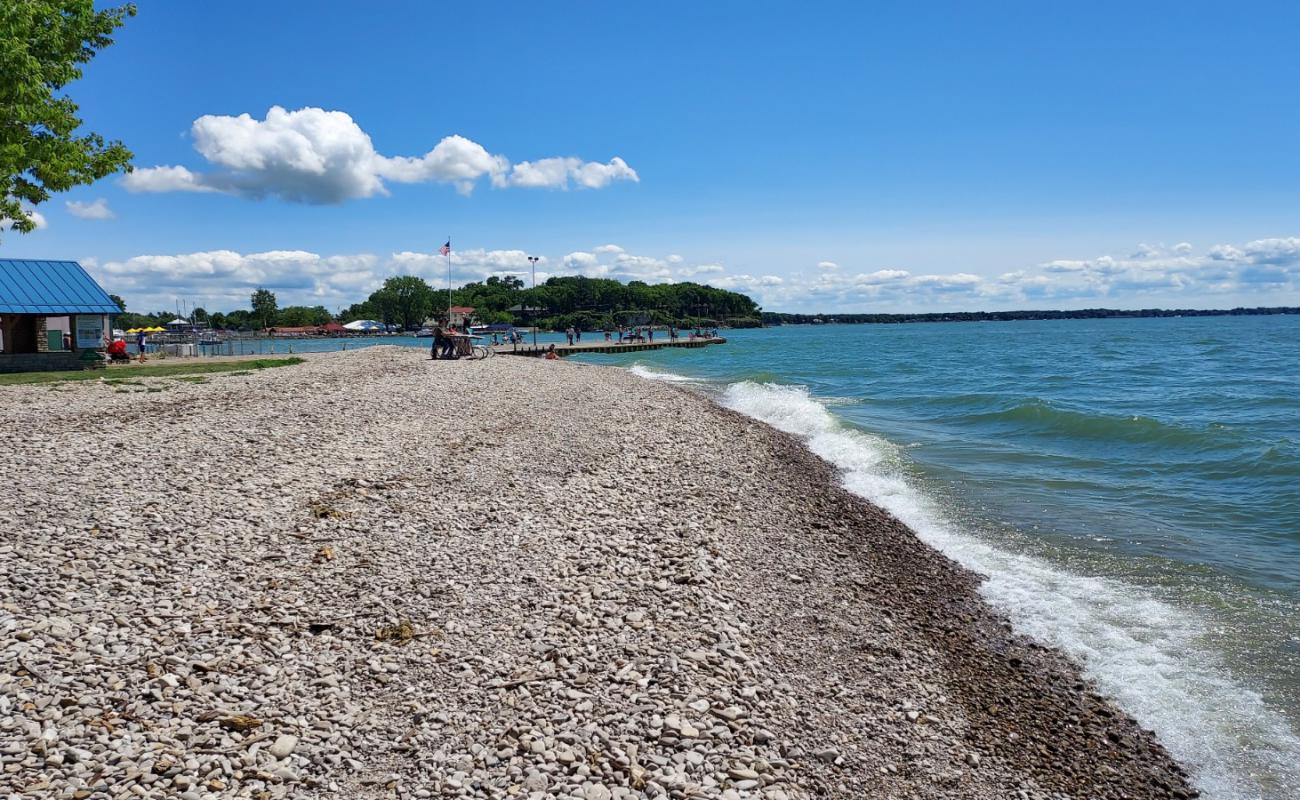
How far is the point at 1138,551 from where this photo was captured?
1082cm

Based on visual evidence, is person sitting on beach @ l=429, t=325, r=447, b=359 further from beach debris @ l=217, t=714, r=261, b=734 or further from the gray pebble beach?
beach debris @ l=217, t=714, r=261, b=734

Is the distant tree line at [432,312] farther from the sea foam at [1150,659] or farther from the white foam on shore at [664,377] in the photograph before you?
the sea foam at [1150,659]

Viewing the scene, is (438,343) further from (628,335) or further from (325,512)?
(628,335)

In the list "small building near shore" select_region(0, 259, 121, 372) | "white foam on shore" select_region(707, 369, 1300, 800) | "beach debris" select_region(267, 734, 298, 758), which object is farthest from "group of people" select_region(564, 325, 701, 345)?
"beach debris" select_region(267, 734, 298, 758)

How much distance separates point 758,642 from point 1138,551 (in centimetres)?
696

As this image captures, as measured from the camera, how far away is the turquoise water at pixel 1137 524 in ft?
22.3

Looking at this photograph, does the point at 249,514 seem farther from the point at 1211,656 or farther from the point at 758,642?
the point at 1211,656

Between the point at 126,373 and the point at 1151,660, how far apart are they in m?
27.3

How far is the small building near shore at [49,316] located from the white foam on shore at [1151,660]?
2702 cm

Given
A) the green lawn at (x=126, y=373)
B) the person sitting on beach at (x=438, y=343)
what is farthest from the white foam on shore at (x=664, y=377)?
the green lawn at (x=126, y=373)

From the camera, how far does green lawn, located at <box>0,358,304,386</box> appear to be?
2144cm

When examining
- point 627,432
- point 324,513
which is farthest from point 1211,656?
point 627,432

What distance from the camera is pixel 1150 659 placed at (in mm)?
7508

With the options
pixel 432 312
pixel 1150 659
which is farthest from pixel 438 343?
pixel 432 312
